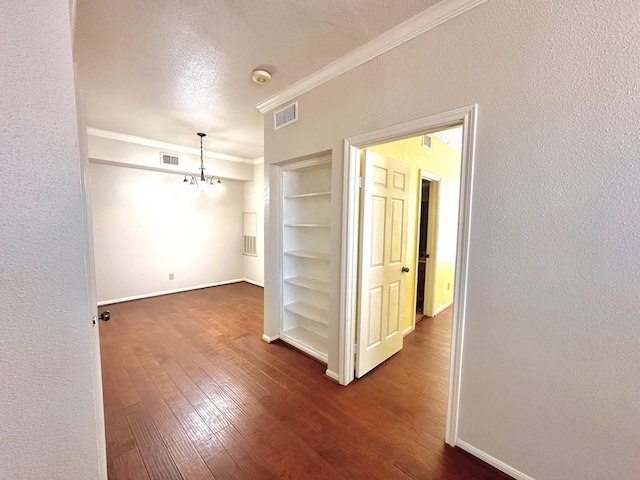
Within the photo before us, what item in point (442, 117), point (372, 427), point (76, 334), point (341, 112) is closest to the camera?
point (76, 334)

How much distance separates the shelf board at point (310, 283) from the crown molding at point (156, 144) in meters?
3.28

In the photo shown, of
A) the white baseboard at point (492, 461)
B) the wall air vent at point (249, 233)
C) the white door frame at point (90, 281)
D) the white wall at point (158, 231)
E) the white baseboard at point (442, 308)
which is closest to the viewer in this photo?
the white door frame at point (90, 281)

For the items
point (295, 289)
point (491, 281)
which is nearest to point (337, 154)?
point (491, 281)

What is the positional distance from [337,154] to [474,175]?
3.45 ft

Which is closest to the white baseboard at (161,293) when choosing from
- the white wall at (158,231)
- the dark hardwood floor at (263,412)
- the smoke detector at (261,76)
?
the white wall at (158,231)

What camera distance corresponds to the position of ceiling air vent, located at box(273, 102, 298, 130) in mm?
2424

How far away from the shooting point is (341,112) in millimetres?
2045

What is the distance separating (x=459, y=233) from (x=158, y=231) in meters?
4.94

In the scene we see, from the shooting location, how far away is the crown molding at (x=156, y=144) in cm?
367

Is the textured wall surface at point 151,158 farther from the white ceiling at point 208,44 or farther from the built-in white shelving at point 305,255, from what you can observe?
the built-in white shelving at point 305,255

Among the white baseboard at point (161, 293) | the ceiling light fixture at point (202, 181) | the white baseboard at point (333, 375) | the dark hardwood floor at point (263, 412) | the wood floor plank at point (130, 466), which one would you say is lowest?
the wood floor plank at point (130, 466)

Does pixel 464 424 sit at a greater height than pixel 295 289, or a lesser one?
lesser

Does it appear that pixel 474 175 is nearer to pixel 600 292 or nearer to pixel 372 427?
pixel 600 292

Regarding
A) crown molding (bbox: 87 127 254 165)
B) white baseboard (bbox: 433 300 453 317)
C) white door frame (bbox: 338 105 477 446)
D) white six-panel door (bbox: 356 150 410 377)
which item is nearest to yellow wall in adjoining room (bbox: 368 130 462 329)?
white baseboard (bbox: 433 300 453 317)
